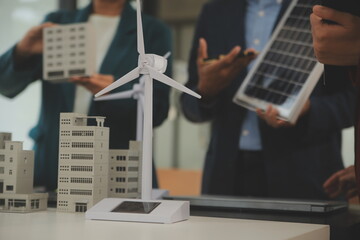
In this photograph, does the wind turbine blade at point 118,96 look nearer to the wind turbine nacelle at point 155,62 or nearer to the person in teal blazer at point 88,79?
the person in teal blazer at point 88,79

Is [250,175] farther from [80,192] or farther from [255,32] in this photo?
[80,192]

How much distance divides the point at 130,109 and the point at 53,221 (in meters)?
0.62

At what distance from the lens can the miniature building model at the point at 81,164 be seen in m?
1.49

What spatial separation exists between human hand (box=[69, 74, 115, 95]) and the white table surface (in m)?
0.57

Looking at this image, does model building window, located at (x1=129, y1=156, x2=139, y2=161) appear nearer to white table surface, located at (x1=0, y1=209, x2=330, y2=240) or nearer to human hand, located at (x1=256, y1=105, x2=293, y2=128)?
white table surface, located at (x1=0, y1=209, x2=330, y2=240)

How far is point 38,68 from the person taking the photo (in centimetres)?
217

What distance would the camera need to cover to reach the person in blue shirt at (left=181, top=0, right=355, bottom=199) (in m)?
2.03

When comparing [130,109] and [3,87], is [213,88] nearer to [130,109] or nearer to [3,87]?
[130,109]

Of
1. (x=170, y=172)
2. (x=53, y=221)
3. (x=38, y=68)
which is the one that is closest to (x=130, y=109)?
(x=38, y=68)

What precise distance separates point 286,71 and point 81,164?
32.6 inches

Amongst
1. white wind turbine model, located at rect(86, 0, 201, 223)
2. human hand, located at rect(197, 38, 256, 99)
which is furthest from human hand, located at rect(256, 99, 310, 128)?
white wind turbine model, located at rect(86, 0, 201, 223)

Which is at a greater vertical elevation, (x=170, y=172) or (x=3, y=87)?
(x=3, y=87)

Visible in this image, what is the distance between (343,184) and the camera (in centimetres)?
185

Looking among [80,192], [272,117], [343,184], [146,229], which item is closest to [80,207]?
[80,192]
